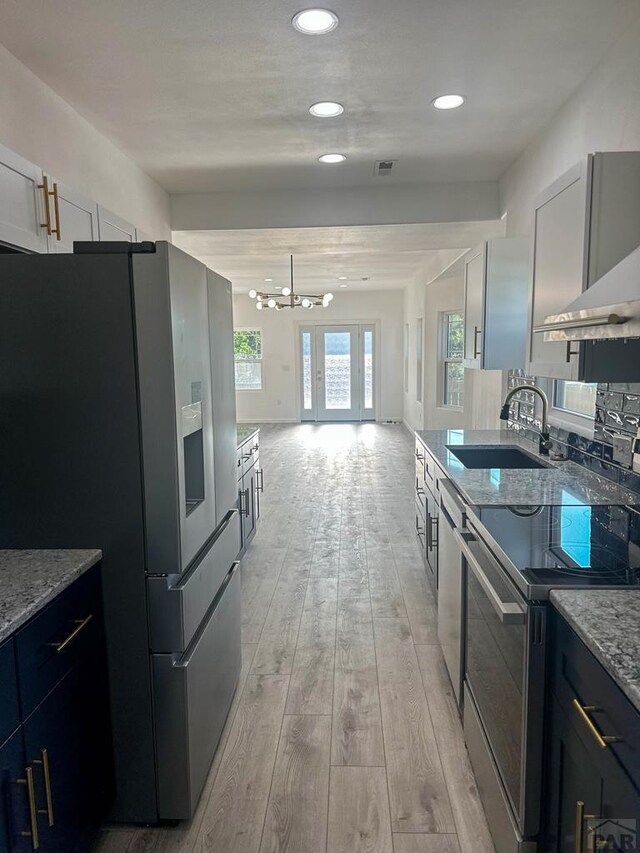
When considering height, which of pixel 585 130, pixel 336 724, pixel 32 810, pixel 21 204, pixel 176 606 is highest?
pixel 585 130

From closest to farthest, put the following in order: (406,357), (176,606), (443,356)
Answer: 1. (176,606)
2. (443,356)
3. (406,357)

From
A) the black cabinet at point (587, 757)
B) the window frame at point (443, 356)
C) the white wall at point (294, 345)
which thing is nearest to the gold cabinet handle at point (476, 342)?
the black cabinet at point (587, 757)

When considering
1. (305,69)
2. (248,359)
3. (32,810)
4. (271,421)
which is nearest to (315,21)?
(305,69)

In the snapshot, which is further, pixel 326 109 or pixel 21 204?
pixel 326 109

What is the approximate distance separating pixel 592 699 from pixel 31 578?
1.33 metres

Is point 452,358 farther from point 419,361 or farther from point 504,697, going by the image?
point 504,697

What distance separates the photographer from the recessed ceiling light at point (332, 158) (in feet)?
11.6

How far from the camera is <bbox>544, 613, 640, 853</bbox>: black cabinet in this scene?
947 millimetres

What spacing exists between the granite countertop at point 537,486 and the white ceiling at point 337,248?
2.38 metres

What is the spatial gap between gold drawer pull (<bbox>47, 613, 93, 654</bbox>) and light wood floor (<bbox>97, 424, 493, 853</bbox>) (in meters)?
0.76

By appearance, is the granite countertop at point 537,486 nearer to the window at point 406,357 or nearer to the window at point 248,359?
the window at point 406,357

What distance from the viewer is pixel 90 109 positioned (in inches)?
111

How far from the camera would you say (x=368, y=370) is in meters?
11.4

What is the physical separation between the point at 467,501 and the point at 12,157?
199cm
